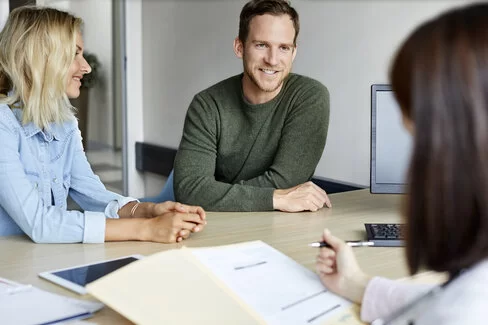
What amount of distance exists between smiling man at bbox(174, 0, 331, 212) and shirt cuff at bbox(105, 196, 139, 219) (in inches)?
10.2

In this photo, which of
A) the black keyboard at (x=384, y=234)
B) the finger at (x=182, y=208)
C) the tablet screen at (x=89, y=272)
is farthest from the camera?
the finger at (x=182, y=208)

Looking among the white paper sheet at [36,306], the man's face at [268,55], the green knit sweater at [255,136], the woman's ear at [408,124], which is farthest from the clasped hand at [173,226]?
the woman's ear at [408,124]

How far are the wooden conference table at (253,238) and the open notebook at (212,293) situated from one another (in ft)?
0.23

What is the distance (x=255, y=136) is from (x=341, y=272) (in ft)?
Answer: 3.76

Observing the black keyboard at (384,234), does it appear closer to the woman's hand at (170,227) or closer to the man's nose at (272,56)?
the woman's hand at (170,227)

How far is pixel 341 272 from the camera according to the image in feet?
3.85

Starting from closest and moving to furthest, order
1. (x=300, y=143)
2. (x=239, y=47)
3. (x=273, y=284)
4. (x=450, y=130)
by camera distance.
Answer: (x=450, y=130), (x=273, y=284), (x=300, y=143), (x=239, y=47)

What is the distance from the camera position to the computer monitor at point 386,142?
1.82m

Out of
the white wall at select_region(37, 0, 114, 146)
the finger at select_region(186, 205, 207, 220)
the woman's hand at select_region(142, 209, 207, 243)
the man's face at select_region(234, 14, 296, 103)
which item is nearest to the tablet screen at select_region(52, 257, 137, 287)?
the woman's hand at select_region(142, 209, 207, 243)

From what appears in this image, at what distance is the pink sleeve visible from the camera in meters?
1.07

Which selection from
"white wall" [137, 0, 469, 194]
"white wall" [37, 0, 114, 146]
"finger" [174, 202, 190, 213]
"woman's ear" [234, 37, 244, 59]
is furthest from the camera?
"white wall" [37, 0, 114, 146]

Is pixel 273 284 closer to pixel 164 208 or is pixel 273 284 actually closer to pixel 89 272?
pixel 89 272

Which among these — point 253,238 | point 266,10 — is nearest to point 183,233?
point 253,238

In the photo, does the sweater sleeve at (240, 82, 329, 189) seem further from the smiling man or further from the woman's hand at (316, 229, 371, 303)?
the woman's hand at (316, 229, 371, 303)
